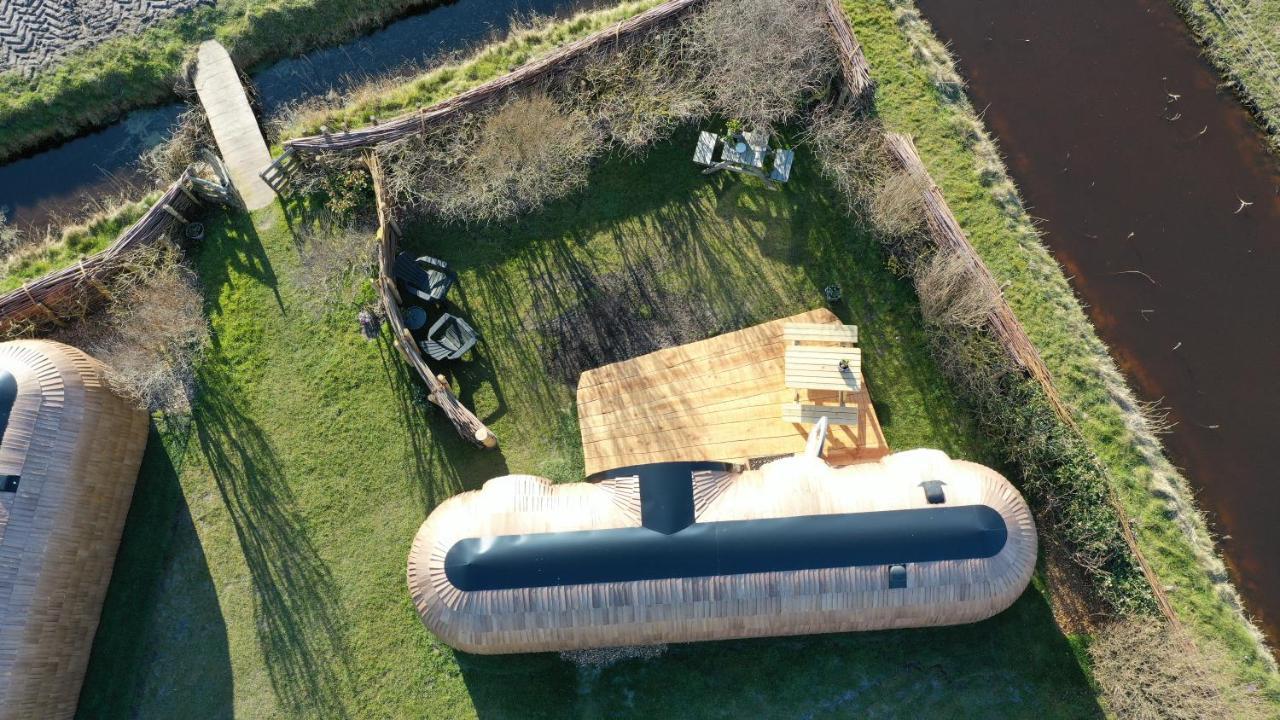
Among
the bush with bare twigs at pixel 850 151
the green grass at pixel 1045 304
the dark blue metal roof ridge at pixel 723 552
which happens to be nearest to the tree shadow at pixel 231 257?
the dark blue metal roof ridge at pixel 723 552

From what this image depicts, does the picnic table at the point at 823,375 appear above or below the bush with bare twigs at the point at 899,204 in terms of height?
below

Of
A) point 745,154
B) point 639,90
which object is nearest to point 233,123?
point 639,90

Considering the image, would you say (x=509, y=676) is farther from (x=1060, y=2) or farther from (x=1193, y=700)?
(x=1060, y=2)

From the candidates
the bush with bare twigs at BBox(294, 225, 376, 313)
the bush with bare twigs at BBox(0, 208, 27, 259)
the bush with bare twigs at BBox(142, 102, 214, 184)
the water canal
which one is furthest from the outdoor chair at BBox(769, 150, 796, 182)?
the bush with bare twigs at BBox(0, 208, 27, 259)

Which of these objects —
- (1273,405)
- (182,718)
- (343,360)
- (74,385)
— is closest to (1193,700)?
(1273,405)

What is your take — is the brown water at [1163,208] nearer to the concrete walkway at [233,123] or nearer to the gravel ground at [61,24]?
the concrete walkway at [233,123]

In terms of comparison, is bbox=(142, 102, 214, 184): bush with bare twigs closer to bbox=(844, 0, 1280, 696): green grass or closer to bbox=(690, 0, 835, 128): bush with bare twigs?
bbox=(690, 0, 835, 128): bush with bare twigs
